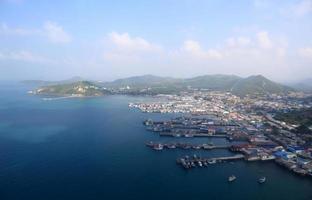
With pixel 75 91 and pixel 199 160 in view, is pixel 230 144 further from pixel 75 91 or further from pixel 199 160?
pixel 75 91

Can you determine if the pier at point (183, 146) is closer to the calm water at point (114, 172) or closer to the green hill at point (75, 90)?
the calm water at point (114, 172)

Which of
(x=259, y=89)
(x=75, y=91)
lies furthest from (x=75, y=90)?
(x=259, y=89)

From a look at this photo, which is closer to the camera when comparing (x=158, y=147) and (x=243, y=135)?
(x=158, y=147)

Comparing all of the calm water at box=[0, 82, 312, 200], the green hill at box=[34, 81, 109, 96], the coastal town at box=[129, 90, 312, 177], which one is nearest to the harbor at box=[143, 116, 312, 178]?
the coastal town at box=[129, 90, 312, 177]

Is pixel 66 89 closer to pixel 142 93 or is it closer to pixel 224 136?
pixel 142 93

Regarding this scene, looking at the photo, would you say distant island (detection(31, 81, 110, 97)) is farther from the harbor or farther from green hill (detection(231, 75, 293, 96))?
the harbor

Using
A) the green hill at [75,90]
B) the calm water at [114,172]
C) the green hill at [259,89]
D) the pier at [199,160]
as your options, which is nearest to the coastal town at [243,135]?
the pier at [199,160]

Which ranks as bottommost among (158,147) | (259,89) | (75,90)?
(158,147)

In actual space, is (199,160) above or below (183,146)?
below
